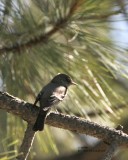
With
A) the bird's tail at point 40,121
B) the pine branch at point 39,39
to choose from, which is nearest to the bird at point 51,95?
the bird's tail at point 40,121

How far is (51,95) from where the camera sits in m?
1.87

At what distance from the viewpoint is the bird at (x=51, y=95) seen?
61.8 inches

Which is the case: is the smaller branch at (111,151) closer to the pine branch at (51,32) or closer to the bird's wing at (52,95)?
the bird's wing at (52,95)

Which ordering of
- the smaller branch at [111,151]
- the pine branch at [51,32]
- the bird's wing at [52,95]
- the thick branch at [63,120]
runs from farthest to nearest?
1. the pine branch at [51,32]
2. the bird's wing at [52,95]
3. the thick branch at [63,120]
4. the smaller branch at [111,151]

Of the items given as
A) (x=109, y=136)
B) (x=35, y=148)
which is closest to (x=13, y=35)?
(x=109, y=136)

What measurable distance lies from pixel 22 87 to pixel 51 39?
0.68 feet

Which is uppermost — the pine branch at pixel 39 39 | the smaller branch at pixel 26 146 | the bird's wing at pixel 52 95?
the pine branch at pixel 39 39

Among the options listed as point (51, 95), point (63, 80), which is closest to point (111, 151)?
point (51, 95)

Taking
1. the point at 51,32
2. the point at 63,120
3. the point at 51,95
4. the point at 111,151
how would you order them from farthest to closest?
the point at 51,32 → the point at 51,95 → the point at 63,120 → the point at 111,151

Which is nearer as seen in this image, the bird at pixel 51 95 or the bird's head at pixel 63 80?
the bird at pixel 51 95

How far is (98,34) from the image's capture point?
2301 mm

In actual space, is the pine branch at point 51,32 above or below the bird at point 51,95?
above

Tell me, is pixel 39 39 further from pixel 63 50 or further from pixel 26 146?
pixel 26 146

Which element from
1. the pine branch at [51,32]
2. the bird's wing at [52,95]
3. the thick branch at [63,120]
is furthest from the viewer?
the pine branch at [51,32]
